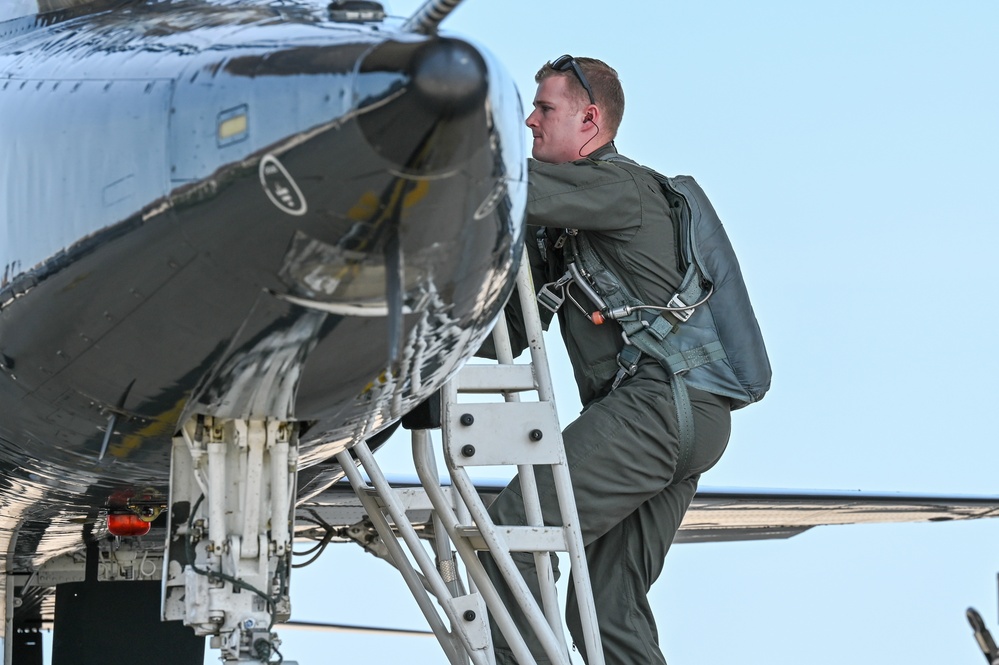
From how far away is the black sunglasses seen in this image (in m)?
6.71

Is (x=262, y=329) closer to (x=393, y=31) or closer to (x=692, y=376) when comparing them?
(x=393, y=31)

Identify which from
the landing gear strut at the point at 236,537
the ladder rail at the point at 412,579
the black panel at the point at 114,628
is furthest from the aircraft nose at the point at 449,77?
the black panel at the point at 114,628

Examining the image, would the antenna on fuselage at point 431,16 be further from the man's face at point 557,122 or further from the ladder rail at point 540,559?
the man's face at point 557,122

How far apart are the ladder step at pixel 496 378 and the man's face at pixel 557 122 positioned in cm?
113

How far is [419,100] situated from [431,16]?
353mm

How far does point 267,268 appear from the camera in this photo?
322cm

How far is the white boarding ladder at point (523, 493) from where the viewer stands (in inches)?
225

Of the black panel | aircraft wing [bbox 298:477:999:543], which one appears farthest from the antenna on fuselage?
aircraft wing [bbox 298:477:999:543]

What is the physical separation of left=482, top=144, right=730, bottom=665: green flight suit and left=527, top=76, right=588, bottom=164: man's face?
0.52m

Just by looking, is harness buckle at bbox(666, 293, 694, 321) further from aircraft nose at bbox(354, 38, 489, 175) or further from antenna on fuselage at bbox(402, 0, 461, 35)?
aircraft nose at bbox(354, 38, 489, 175)

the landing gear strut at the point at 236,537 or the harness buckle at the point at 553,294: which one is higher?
the harness buckle at the point at 553,294

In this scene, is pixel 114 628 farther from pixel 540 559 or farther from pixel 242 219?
pixel 242 219

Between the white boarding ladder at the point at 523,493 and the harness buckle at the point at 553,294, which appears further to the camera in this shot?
the harness buckle at the point at 553,294

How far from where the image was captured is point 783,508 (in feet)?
36.4
